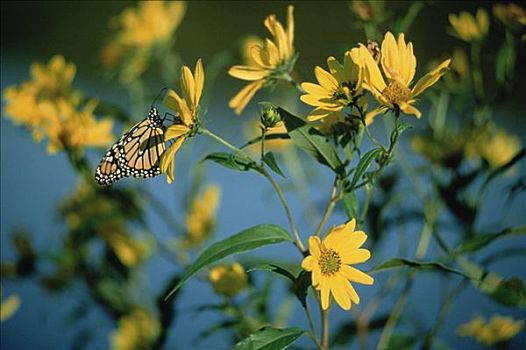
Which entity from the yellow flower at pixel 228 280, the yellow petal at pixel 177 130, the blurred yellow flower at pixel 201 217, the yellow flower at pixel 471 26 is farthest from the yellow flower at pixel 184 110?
the yellow flower at pixel 471 26

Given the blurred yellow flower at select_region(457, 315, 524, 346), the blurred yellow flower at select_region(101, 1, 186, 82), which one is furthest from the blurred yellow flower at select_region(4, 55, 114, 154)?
the blurred yellow flower at select_region(457, 315, 524, 346)

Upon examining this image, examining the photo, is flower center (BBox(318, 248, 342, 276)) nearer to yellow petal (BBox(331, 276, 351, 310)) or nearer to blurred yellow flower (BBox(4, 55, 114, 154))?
yellow petal (BBox(331, 276, 351, 310))

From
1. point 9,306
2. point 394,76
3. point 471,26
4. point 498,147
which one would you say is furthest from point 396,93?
point 9,306

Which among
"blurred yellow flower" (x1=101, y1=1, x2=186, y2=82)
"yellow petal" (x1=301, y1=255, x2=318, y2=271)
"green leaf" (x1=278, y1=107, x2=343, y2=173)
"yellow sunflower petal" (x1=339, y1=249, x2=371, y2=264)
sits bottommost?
"yellow petal" (x1=301, y1=255, x2=318, y2=271)

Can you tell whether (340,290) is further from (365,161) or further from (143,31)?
(143,31)

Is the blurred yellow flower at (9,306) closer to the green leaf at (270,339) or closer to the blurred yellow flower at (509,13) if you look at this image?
the green leaf at (270,339)

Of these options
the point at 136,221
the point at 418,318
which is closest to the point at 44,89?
the point at 136,221
